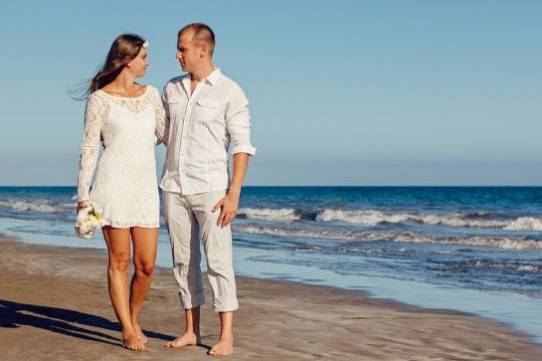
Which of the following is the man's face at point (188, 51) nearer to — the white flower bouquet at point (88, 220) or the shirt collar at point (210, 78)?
the shirt collar at point (210, 78)

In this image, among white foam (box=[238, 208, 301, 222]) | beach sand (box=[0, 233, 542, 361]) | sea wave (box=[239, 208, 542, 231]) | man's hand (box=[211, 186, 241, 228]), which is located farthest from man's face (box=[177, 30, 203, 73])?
white foam (box=[238, 208, 301, 222])

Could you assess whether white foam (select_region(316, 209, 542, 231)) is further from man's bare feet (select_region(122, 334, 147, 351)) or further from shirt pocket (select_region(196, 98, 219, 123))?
shirt pocket (select_region(196, 98, 219, 123))

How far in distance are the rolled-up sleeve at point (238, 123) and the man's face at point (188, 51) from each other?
11.3 inches

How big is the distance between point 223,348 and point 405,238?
1394 cm

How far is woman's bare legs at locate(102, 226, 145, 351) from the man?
1.06 ft

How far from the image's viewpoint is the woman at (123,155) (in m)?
5.09

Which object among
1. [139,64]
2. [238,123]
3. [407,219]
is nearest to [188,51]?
[139,64]

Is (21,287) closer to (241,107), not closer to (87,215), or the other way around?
(87,215)

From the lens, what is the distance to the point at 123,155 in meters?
5.11

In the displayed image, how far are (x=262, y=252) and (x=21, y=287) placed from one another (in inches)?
262

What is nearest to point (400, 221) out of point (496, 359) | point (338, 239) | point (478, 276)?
point (338, 239)

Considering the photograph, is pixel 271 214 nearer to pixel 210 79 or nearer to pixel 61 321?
pixel 61 321

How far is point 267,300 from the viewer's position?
8.33 meters

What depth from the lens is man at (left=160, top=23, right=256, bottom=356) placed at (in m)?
5.00
